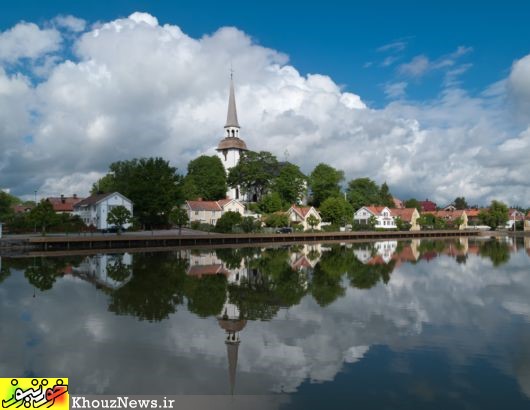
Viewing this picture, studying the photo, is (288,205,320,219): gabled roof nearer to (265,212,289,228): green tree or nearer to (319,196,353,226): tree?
(319,196,353,226): tree

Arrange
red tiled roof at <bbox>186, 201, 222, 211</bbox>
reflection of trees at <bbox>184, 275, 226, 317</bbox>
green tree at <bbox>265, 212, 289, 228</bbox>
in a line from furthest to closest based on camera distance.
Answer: red tiled roof at <bbox>186, 201, 222, 211</bbox> < green tree at <bbox>265, 212, 289, 228</bbox> < reflection of trees at <bbox>184, 275, 226, 317</bbox>

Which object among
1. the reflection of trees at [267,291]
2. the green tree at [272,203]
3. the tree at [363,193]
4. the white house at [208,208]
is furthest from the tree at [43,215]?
the tree at [363,193]

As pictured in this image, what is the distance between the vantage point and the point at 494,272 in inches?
1152

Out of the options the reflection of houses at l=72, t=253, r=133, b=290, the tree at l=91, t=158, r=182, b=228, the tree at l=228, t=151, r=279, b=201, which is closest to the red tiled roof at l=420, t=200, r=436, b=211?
the tree at l=228, t=151, r=279, b=201

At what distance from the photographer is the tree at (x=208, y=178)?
87938 millimetres

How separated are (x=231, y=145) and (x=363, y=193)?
31.7 meters

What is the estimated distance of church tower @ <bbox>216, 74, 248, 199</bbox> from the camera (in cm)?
9419

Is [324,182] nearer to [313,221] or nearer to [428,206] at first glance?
[313,221]

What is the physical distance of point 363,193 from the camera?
10438cm

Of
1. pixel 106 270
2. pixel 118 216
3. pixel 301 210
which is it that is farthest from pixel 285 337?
pixel 301 210

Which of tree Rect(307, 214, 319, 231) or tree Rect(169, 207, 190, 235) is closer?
tree Rect(169, 207, 190, 235)

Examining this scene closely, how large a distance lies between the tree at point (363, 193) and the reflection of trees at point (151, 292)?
7150cm

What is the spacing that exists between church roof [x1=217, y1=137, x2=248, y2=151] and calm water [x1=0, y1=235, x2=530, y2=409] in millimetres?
69744

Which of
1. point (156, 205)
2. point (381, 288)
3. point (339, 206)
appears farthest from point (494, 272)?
point (339, 206)
